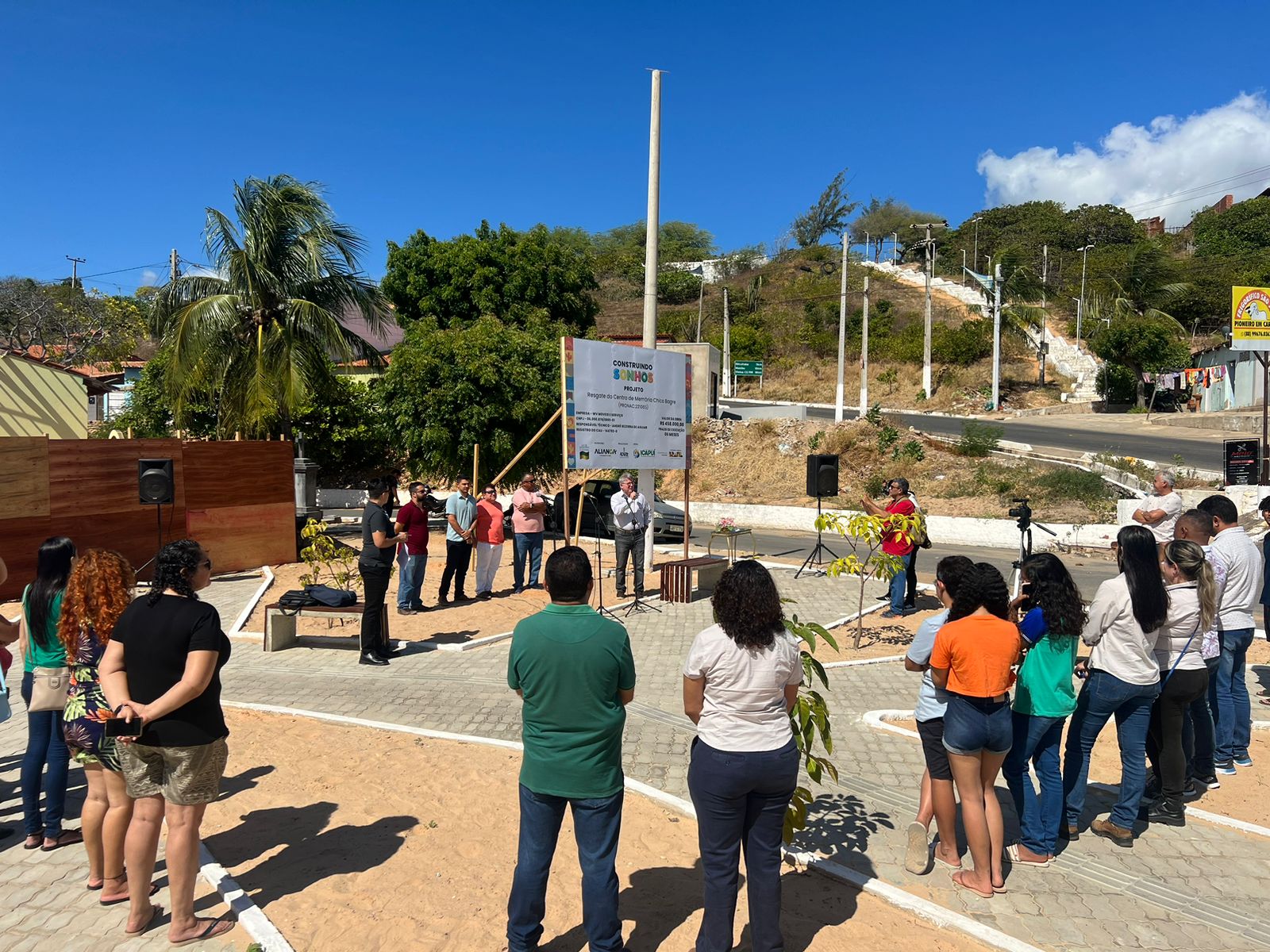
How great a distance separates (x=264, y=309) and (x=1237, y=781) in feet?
58.9

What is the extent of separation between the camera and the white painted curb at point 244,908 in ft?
11.0

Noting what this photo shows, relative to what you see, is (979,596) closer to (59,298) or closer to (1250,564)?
(1250,564)

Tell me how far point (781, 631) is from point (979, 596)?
1152mm

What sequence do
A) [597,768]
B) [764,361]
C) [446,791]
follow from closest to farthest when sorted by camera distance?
1. [597,768]
2. [446,791]
3. [764,361]

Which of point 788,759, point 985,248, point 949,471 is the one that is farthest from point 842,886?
point 985,248

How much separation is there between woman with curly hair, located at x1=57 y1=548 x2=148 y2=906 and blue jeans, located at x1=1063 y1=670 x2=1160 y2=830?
4515 millimetres

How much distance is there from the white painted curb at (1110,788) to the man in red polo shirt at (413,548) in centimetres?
548

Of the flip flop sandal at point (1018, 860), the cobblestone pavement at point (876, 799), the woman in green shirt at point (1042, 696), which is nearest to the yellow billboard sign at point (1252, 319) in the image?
the cobblestone pavement at point (876, 799)

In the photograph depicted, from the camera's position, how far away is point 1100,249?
6181 cm

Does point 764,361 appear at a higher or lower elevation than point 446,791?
higher

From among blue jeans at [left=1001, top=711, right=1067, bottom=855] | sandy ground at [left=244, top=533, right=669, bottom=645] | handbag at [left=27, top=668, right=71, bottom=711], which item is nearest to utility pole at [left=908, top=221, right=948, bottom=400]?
sandy ground at [left=244, top=533, right=669, bottom=645]

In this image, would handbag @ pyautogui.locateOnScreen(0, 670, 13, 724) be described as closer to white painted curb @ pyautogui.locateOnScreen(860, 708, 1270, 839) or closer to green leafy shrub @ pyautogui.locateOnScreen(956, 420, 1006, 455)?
white painted curb @ pyautogui.locateOnScreen(860, 708, 1270, 839)

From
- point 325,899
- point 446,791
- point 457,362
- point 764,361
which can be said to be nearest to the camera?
point 325,899

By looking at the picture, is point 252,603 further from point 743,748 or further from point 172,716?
point 743,748
